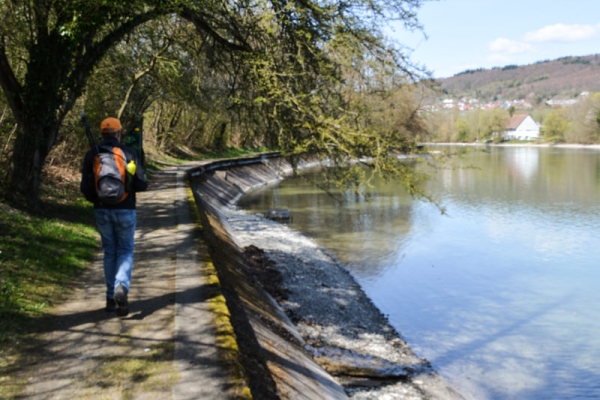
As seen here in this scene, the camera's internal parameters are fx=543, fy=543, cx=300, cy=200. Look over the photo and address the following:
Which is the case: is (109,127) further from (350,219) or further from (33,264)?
(350,219)

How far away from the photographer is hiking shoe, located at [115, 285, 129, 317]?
18.2ft

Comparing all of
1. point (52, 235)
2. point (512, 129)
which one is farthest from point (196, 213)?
point (512, 129)

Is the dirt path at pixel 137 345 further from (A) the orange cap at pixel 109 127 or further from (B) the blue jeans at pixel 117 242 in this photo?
(A) the orange cap at pixel 109 127

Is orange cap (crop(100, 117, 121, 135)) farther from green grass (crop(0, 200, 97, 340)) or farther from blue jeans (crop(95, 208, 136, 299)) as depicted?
green grass (crop(0, 200, 97, 340))

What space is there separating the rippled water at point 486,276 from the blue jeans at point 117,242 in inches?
223

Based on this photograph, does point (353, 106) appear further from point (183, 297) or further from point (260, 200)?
point (260, 200)

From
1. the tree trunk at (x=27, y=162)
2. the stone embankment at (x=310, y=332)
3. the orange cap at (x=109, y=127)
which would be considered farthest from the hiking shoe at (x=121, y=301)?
the tree trunk at (x=27, y=162)

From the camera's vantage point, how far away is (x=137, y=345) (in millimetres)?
5039

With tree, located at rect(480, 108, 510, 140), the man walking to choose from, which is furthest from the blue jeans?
tree, located at rect(480, 108, 510, 140)

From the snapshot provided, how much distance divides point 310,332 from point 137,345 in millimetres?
5695

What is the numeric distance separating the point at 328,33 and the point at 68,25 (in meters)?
4.76

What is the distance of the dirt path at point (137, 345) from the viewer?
4.27 metres

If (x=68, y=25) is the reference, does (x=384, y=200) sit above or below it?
below

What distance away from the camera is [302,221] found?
24656mm
